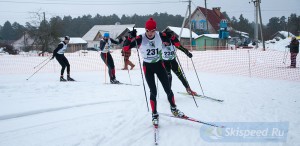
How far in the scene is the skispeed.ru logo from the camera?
12.4 feet

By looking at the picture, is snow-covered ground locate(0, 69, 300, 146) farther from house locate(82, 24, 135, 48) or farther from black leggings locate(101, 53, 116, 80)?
house locate(82, 24, 135, 48)

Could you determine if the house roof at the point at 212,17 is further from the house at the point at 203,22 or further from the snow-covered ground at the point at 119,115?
the snow-covered ground at the point at 119,115

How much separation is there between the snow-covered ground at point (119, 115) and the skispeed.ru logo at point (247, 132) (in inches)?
5.3

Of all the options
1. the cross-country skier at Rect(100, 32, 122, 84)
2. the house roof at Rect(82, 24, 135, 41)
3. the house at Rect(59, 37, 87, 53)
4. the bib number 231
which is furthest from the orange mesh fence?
the house at Rect(59, 37, 87, 53)

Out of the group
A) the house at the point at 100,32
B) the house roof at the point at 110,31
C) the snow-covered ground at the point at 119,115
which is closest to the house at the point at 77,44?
the house at the point at 100,32

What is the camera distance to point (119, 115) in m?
4.98

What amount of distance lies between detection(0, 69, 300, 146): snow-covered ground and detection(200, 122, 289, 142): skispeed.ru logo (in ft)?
0.44

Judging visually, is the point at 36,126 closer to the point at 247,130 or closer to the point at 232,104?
the point at 247,130

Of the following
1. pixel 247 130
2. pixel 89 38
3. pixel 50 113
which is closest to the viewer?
pixel 247 130

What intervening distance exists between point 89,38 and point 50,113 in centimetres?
5750

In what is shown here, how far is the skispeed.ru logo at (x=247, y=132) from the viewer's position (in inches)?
149

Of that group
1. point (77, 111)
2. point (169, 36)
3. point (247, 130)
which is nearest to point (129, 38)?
point (169, 36)

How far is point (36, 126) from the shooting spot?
427cm

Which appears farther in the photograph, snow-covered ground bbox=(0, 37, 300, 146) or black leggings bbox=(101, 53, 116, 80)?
black leggings bbox=(101, 53, 116, 80)
